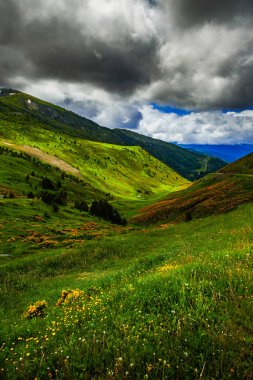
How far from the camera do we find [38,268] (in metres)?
24.8

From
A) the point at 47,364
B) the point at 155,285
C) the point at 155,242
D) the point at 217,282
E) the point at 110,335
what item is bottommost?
the point at 155,242

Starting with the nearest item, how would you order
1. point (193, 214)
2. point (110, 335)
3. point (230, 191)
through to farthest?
point (110, 335) < point (193, 214) < point (230, 191)

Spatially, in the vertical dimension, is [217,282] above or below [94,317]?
above

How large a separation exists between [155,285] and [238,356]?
3530 millimetres

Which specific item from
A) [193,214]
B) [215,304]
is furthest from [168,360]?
[193,214]

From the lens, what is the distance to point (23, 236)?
39.0m

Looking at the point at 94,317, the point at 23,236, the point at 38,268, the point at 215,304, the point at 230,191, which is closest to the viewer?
the point at 215,304

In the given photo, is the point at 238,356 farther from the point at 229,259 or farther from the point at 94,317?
the point at 229,259

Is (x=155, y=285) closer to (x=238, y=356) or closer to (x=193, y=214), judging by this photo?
(x=238, y=356)

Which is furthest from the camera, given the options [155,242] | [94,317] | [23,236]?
[23,236]

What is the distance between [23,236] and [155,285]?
35.2 meters

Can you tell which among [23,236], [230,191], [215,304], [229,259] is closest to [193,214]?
[230,191]

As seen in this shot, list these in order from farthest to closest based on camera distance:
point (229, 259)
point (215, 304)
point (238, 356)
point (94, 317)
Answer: point (229, 259), point (94, 317), point (215, 304), point (238, 356)

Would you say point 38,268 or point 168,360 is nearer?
point 168,360
